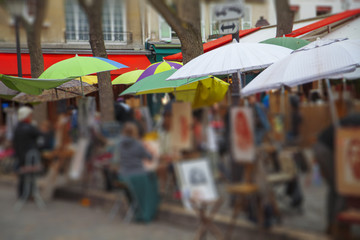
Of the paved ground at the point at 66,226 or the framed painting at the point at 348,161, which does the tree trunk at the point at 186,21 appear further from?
the framed painting at the point at 348,161

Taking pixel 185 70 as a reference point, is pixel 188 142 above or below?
below

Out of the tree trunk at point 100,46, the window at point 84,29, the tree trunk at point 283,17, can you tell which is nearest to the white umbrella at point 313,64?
the tree trunk at point 100,46

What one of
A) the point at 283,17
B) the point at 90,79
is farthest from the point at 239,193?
the point at 90,79

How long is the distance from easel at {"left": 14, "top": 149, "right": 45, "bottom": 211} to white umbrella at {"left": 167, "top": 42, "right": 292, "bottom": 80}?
12.6ft

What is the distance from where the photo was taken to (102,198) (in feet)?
20.8

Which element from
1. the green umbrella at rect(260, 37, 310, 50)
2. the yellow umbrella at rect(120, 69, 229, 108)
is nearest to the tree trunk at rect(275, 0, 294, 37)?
the green umbrella at rect(260, 37, 310, 50)

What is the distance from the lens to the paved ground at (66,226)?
5.49 m

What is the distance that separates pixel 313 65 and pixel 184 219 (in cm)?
377

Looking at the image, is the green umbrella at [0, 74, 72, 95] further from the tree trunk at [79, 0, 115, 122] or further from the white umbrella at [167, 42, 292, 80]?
the white umbrella at [167, 42, 292, 80]

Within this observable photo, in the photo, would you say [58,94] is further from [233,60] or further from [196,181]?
[196,181]

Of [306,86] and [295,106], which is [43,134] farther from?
[306,86]

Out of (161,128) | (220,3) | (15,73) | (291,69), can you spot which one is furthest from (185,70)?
(15,73)

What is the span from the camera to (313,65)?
26.6 feet

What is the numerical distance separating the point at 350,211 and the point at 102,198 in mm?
3214
